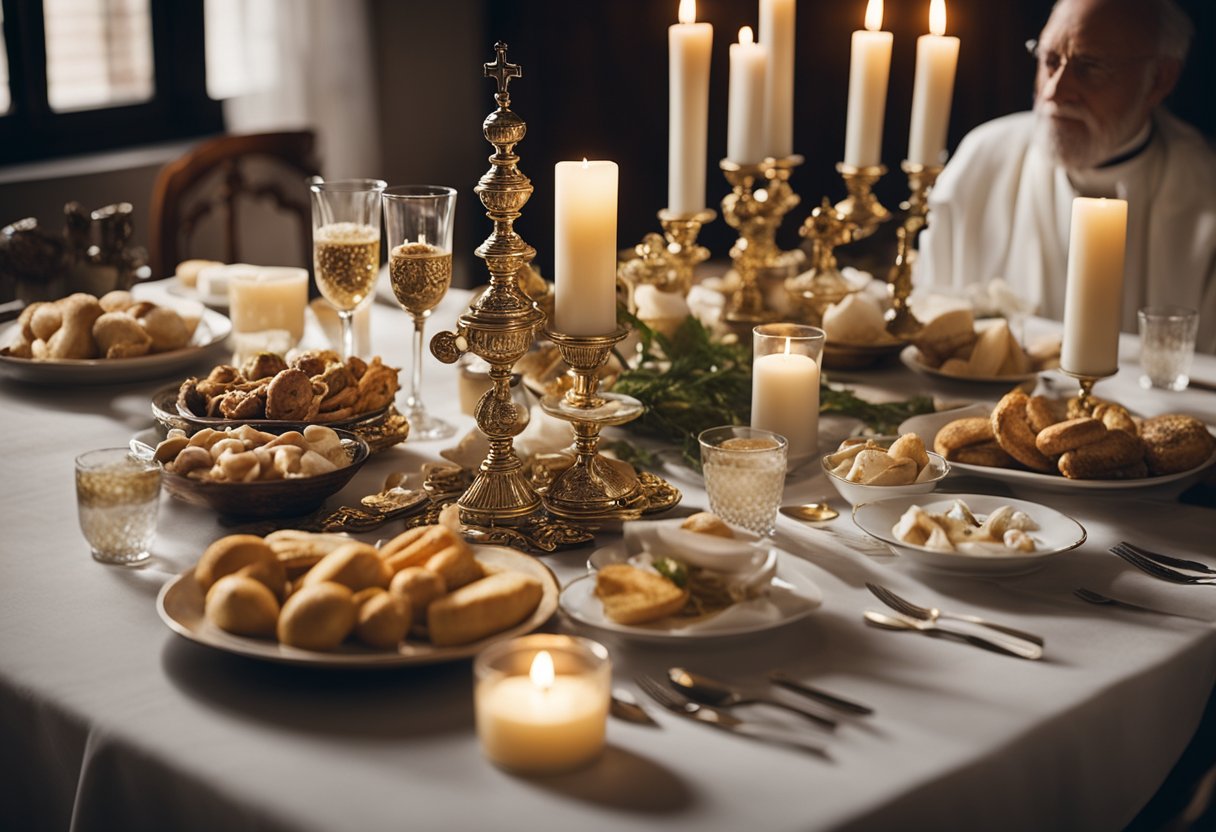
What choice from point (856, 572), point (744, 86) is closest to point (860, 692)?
point (856, 572)

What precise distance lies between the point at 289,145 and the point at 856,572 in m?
2.69

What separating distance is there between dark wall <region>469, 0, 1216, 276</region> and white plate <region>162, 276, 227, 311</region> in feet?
8.04

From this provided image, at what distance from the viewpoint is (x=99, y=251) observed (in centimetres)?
229

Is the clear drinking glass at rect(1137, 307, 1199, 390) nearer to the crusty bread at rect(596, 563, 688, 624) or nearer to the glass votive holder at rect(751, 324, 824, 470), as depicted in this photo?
the glass votive holder at rect(751, 324, 824, 470)

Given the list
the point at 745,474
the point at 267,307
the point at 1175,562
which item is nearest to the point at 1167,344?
the point at 1175,562

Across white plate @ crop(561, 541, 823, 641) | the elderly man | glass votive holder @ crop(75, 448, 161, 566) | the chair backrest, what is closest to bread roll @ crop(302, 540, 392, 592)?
white plate @ crop(561, 541, 823, 641)

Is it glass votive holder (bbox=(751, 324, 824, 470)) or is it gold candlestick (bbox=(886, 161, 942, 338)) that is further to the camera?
gold candlestick (bbox=(886, 161, 942, 338))

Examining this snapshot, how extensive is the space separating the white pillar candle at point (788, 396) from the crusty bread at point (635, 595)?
461 mm

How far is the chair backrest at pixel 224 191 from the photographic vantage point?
321cm

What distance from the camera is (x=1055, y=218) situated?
11.6 ft

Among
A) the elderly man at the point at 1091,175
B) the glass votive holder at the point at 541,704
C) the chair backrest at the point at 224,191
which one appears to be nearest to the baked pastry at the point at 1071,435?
the glass votive holder at the point at 541,704

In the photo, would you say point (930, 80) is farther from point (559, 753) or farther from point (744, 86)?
point (559, 753)

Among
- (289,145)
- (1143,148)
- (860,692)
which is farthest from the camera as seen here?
(289,145)

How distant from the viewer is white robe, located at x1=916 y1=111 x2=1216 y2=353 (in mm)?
3334
